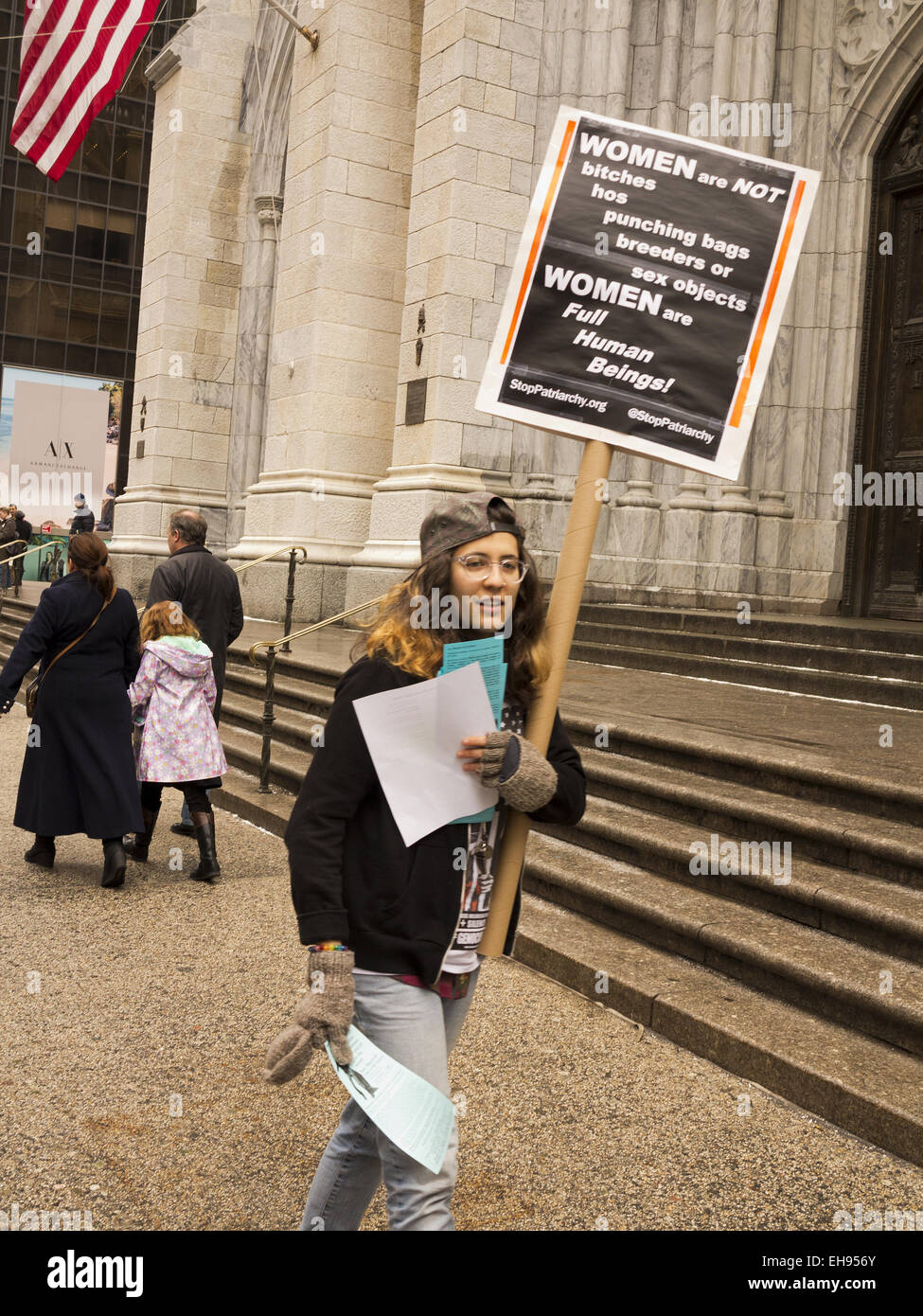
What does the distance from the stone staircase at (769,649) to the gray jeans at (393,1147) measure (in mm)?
5900

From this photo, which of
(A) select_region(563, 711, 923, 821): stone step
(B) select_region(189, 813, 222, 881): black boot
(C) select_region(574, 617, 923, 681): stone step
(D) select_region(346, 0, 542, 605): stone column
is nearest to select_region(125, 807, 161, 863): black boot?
(B) select_region(189, 813, 222, 881): black boot

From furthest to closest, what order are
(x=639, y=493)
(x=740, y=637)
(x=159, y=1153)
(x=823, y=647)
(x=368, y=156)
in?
(x=368, y=156) < (x=639, y=493) < (x=740, y=637) < (x=823, y=647) < (x=159, y=1153)

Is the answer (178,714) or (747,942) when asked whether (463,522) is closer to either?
(747,942)

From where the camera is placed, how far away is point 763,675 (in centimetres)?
858

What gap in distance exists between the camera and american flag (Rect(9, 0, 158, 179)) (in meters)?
12.6

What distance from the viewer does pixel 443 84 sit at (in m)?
12.8

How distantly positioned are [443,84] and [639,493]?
488cm

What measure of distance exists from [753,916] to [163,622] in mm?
3525

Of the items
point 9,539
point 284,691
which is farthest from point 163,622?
point 9,539

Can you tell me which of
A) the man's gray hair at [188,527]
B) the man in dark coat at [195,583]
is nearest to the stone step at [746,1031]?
the man in dark coat at [195,583]

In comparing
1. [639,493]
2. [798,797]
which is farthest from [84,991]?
[639,493]

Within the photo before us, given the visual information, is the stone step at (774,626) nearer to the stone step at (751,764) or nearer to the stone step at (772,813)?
the stone step at (751,764)

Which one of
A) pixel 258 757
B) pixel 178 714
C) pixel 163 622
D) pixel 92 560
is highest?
pixel 92 560
